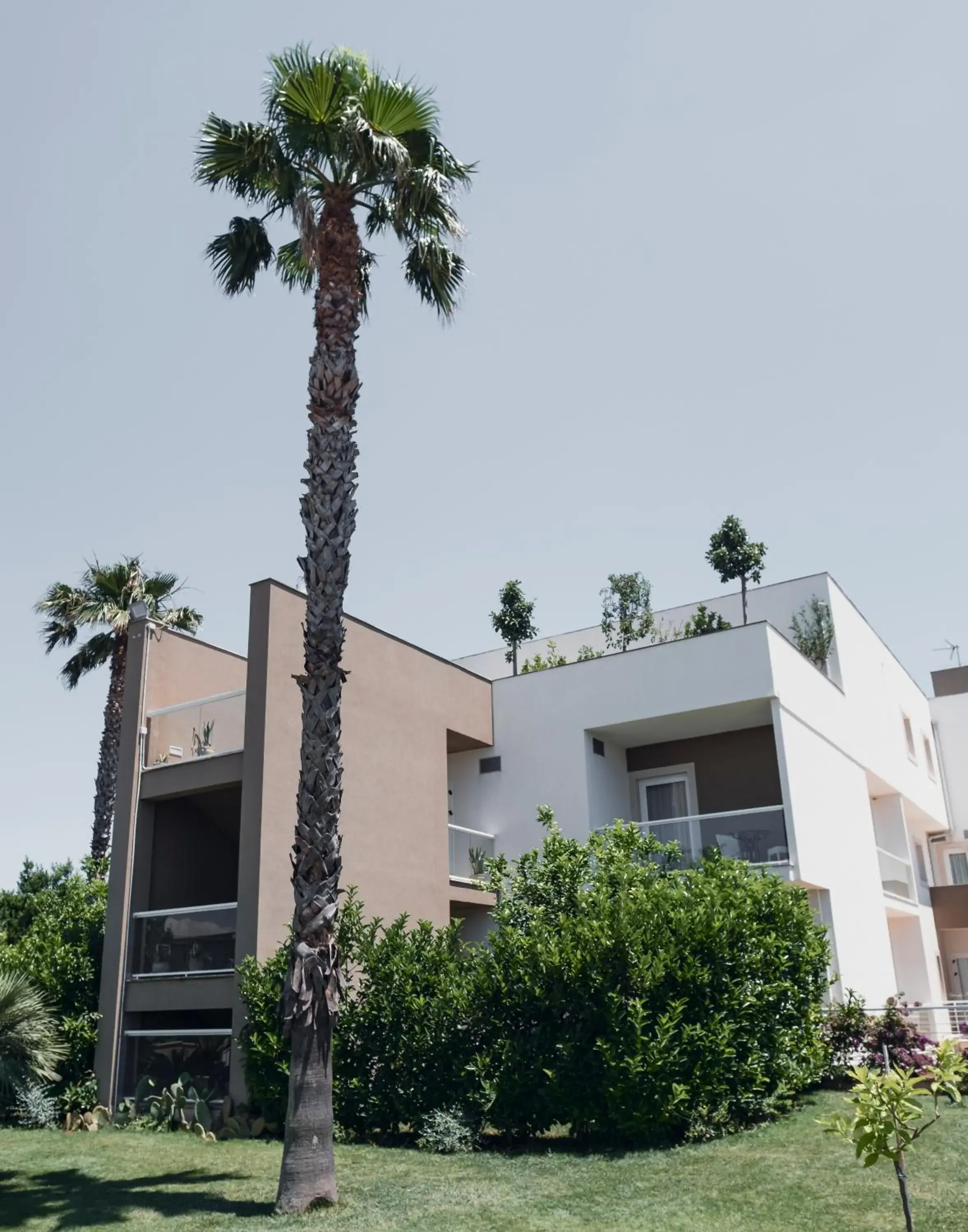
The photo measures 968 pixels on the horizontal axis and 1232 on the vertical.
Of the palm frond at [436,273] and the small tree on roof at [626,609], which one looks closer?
the palm frond at [436,273]

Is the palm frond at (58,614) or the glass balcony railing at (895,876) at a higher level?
the palm frond at (58,614)

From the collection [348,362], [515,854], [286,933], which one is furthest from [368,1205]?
[515,854]

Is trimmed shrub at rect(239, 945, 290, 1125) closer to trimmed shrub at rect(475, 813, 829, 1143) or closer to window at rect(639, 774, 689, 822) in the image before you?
trimmed shrub at rect(475, 813, 829, 1143)

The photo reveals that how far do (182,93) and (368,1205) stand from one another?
12621 millimetres

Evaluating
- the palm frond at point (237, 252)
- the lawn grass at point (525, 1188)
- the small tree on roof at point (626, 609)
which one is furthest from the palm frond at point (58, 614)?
the lawn grass at point (525, 1188)

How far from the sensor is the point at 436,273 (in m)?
13.5

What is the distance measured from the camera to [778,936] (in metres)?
12.6

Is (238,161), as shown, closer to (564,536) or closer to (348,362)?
(348,362)

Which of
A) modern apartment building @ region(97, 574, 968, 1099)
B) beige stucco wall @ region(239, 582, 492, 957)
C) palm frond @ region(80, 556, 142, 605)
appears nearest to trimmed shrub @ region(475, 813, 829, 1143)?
modern apartment building @ region(97, 574, 968, 1099)

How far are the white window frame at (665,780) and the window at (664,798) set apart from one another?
0.01 meters

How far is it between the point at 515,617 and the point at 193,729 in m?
14.0

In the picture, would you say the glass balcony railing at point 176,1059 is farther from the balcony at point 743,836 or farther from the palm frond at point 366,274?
the palm frond at point 366,274

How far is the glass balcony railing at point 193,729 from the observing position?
15914 millimetres

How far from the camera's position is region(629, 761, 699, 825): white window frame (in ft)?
64.6
